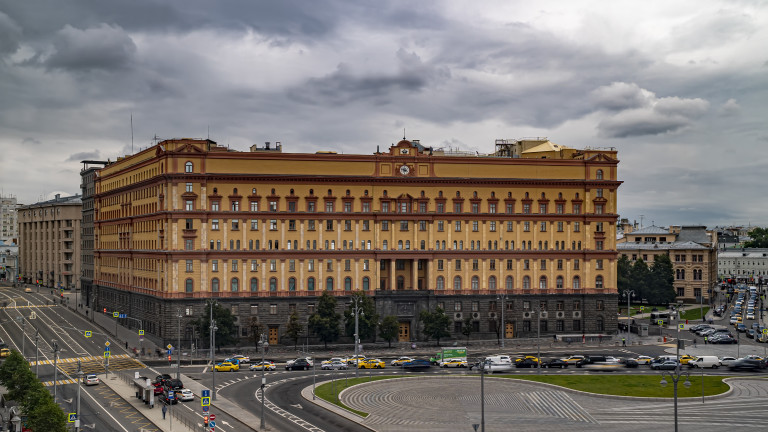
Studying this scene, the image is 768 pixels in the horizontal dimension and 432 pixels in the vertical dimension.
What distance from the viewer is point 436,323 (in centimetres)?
13362

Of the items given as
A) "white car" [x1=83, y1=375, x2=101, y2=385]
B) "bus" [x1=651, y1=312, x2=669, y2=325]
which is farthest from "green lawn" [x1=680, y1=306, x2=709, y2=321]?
"white car" [x1=83, y1=375, x2=101, y2=385]

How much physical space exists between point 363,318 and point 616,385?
45312 millimetres

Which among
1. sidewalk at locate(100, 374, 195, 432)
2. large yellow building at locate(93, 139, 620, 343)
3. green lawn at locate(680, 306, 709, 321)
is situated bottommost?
green lawn at locate(680, 306, 709, 321)

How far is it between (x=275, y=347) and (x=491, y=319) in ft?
123

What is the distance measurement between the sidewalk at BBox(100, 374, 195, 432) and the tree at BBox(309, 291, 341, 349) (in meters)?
33.0

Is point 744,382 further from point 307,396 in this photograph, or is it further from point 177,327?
point 177,327

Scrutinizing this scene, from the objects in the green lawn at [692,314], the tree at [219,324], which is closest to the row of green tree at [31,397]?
the tree at [219,324]

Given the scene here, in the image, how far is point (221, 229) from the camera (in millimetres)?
133500

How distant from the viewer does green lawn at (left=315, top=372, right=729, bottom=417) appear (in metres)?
92.8

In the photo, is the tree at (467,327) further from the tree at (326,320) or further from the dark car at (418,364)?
the dark car at (418,364)

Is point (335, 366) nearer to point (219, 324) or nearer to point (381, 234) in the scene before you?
point (219, 324)

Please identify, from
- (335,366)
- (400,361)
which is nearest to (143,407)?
(335,366)

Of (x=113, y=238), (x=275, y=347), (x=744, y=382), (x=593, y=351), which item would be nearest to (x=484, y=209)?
(x=593, y=351)

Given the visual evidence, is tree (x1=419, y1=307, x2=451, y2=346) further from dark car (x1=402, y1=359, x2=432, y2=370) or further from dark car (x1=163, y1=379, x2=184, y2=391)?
dark car (x1=163, y1=379, x2=184, y2=391)
